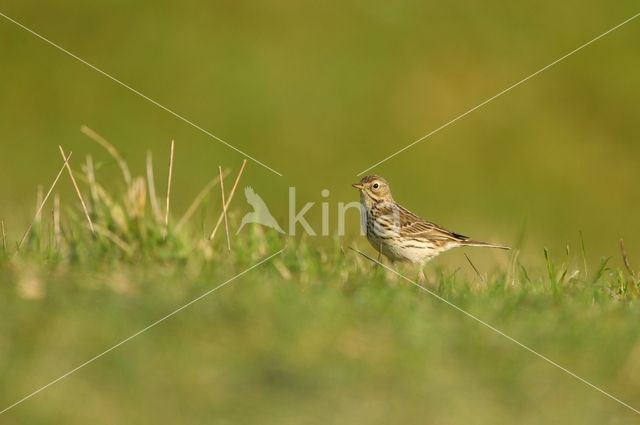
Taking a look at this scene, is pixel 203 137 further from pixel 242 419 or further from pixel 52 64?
pixel 242 419

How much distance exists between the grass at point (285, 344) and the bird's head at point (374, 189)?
2.69 m

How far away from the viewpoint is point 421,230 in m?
9.95

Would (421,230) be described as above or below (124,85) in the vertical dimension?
below

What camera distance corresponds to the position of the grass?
582 centimetres

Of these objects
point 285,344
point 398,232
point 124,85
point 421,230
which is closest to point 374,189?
point 421,230

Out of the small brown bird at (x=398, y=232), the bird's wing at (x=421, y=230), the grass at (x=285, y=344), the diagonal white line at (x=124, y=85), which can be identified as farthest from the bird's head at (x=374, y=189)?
the diagonal white line at (x=124, y=85)

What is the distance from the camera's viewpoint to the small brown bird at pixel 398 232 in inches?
380

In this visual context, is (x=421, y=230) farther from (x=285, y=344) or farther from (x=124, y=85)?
(x=124, y=85)

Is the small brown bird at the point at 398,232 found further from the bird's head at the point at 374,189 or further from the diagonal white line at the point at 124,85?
the diagonal white line at the point at 124,85

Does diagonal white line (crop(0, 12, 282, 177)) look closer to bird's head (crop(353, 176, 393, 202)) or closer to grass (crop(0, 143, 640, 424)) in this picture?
bird's head (crop(353, 176, 393, 202))

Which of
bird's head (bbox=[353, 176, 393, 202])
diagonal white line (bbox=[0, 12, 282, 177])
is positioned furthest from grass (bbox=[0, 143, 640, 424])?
diagonal white line (bbox=[0, 12, 282, 177])

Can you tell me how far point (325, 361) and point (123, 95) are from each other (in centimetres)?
1247

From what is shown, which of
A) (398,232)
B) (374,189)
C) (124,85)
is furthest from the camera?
(124,85)

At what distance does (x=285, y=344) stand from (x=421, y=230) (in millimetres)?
3872
